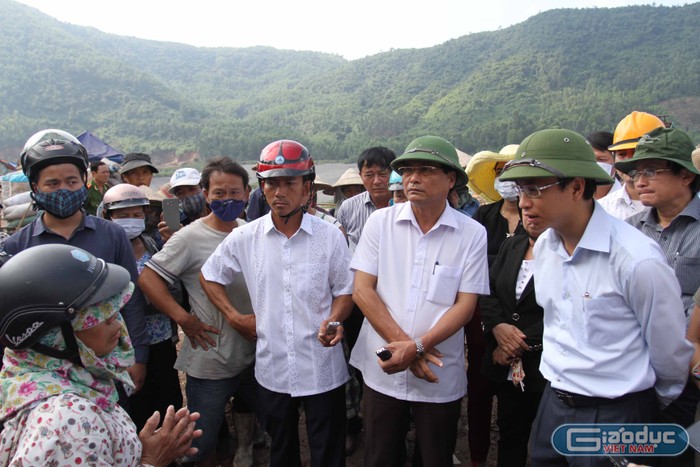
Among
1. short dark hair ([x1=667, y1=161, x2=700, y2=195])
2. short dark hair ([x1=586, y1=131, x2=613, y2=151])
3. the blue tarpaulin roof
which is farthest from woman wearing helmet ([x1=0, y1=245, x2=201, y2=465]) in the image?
the blue tarpaulin roof

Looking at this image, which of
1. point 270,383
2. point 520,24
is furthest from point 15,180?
point 520,24

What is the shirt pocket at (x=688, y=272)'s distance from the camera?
8.77 ft

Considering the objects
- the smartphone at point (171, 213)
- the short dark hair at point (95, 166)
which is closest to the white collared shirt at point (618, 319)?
the smartphone at point (171, 213)

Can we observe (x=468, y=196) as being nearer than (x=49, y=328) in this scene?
No

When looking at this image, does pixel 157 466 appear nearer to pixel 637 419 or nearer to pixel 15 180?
pixel 637 419

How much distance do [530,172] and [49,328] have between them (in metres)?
1.90

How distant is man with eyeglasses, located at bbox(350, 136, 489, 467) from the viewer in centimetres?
258

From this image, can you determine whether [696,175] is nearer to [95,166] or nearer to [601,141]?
[601,141]

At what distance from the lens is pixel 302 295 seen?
9.02ft

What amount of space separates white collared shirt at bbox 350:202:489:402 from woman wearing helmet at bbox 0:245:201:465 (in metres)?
1.29

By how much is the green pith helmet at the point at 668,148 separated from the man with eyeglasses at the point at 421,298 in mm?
1042

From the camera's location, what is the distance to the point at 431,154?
2627 millimetres

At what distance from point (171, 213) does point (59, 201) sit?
4.40 ft

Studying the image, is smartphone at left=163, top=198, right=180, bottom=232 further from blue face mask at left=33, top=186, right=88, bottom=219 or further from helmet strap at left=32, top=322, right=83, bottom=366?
helmet strap at left=32, top=322, right=83, bottom=366
